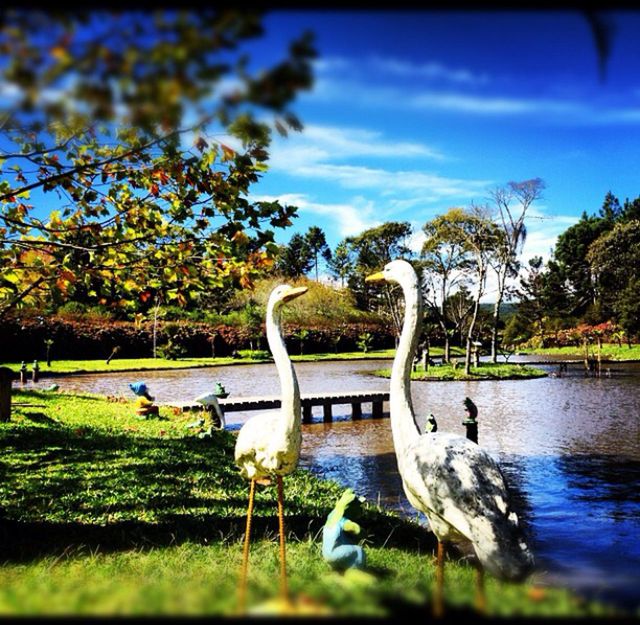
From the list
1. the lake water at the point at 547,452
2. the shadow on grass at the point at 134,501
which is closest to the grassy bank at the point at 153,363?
the lake water at the point at 547,452

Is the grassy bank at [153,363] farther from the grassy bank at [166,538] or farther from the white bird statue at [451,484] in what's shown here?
the white bird statue at [451,484]

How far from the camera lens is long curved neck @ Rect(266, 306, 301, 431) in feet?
12.2

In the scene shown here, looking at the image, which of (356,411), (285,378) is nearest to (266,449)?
(285,378)

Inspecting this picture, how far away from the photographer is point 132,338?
1375 inches

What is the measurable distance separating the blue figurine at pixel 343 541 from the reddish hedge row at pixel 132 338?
27586 mm

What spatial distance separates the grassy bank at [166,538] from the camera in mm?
976

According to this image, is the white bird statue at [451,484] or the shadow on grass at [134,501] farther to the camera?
the shadow on grass at [134,501]

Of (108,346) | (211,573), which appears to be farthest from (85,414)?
(108,346)

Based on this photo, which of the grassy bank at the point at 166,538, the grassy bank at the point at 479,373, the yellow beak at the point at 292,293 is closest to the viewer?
the grassy bank at the point at 166,538

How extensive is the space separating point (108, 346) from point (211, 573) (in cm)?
3216

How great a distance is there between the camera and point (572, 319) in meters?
41.5

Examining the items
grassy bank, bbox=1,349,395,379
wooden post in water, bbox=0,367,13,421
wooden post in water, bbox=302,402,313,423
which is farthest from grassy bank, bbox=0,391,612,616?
grassy bank, bbox=1,349,395,379

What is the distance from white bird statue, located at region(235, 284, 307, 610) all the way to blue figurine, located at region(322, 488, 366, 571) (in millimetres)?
414

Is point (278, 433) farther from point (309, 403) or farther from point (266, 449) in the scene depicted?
point (309, 403)
